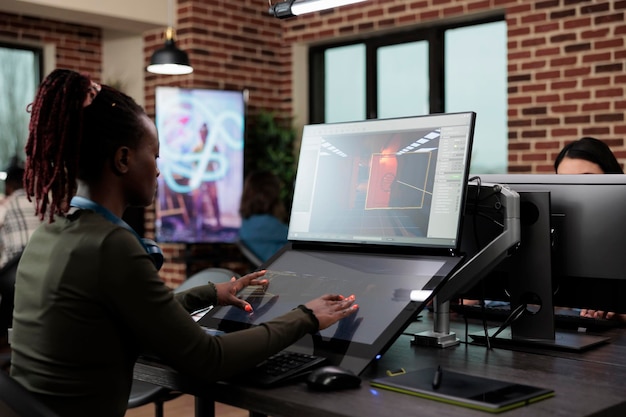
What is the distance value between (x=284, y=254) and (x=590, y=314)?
970 millimetres

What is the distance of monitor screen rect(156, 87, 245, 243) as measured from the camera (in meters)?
5.44

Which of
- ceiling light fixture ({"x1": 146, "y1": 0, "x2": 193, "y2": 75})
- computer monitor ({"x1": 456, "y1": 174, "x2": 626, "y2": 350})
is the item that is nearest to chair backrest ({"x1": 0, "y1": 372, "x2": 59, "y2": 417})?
computer monitor ({"x1": 456, "y1": 174, "x2": 626, "y2": 350})

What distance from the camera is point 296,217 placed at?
2.03 metres

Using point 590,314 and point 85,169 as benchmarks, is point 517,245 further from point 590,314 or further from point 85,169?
point 85,169

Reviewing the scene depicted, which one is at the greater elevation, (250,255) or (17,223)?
(17,223)

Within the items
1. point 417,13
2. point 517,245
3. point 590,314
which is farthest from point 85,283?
point 417,13

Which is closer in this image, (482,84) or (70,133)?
(70,133)

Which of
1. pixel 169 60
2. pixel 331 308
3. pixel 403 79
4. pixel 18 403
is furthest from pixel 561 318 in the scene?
pixel 403 79

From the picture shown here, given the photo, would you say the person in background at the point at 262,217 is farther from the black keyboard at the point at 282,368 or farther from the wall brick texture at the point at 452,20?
the black keyboard at the point at 282,368

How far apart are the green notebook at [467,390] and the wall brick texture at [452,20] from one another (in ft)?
11.4

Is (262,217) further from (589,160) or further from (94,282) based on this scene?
(94,282)

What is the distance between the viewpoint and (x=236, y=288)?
6.26 feet

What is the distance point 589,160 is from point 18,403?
248cm

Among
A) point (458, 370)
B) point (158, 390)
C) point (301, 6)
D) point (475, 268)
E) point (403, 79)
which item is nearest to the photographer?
point (458, 370)
